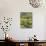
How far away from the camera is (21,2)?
13.9 feet

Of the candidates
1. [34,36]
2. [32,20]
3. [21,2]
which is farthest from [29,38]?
[21,2]

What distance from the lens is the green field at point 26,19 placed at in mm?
4254

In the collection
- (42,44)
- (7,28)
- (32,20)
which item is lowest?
(42,44)

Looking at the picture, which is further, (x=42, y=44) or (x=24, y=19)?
(x=24, y=19)

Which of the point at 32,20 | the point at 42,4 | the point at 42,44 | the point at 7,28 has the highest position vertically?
the point at 42,4

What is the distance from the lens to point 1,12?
419 cm

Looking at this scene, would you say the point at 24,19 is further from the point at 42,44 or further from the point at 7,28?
the point at 42,44

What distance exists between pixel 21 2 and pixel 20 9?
25 cm

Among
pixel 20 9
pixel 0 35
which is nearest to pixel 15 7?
pixel 20 9

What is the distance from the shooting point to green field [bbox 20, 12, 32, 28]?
4.25 metres

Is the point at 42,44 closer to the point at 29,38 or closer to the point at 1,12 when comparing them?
the point at 29,38

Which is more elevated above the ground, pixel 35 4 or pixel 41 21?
pixel 35 4

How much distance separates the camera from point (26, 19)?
Result: 14.0ft

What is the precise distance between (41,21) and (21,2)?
3.14 ft
